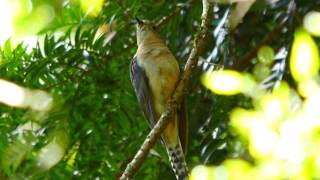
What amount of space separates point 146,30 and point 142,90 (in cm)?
36

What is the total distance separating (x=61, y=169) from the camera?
318 centimetres

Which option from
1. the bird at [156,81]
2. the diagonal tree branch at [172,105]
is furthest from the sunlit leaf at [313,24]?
the bird at [156,81]

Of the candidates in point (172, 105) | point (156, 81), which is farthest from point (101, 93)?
point (172, 105)

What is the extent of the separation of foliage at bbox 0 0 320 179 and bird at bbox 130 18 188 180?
3.1 inches

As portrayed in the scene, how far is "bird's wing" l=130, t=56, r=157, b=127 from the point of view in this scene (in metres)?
3.55

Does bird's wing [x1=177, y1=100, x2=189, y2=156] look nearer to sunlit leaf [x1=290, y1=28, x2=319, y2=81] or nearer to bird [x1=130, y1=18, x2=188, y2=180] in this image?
bird [x1=130, y1=18, x2=188, y2=180]

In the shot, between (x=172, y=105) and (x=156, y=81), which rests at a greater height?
(x=172, y=105)

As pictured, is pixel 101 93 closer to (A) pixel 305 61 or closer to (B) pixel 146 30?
(B) pixel 146 30

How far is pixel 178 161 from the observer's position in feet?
10.8

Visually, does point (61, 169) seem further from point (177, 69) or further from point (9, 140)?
point (177, 69)

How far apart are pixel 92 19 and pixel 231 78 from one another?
1951 mm

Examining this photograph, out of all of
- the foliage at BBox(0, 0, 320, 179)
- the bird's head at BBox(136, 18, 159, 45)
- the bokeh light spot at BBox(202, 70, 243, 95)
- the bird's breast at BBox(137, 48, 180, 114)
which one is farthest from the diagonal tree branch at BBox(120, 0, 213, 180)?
the bokeh light spot at BBox(202, 70, 243, 95)

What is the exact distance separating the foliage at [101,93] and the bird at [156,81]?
0.08 m

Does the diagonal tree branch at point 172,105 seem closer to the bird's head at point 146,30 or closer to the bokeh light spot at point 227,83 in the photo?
the bird's head at point 146,30
